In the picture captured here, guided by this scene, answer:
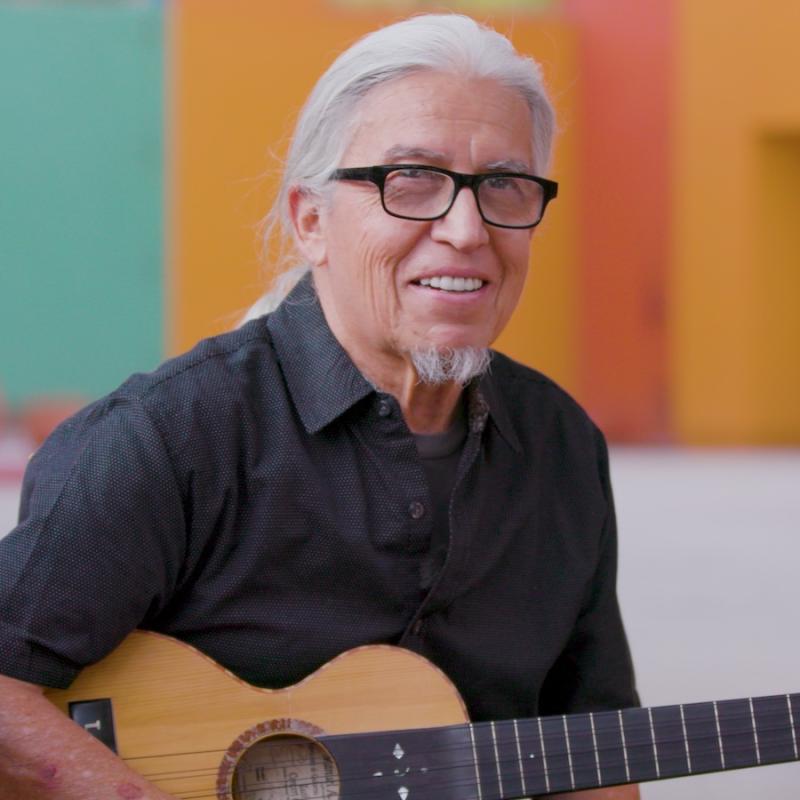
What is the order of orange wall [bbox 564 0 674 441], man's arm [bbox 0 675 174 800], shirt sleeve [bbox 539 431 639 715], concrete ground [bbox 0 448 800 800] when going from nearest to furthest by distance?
man's arm [bbox 0 675 174 800], shirt sleeve [bbox 539 431 639 715], concrete ground [bbox 0 448 800 800], orange wall [bbox 564 0 674 441]

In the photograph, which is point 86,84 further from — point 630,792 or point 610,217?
point 630,792

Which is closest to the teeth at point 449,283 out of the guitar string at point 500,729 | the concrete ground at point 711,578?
the guitar string at point 500,729

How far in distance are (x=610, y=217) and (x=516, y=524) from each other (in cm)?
708

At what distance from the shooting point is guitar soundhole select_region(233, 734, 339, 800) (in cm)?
181

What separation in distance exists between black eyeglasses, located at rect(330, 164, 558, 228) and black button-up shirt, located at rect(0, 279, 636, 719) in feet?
0.75

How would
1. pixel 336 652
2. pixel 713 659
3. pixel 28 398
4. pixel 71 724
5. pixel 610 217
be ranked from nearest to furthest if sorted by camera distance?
pixel 71 724, pixel 336 652, pixel 713 659, pixel 28 398, pixel 610 217

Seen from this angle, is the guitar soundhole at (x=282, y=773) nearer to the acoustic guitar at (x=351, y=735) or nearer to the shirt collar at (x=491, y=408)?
the acoustic guitar at (x=351, y=735)

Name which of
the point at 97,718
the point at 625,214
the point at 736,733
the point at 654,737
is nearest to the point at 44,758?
the point at 97,718

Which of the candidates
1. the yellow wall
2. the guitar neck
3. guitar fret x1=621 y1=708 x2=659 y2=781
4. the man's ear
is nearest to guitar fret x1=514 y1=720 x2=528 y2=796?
the guitar neck

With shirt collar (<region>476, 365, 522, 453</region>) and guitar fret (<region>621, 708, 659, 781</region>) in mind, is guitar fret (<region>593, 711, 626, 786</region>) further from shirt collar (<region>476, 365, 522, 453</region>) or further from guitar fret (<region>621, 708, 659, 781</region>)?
shirt collar (<region>476, 365, 522, 453</region>)

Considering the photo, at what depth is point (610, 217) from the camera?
8.96 m

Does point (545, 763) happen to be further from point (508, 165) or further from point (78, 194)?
point (78, 194)

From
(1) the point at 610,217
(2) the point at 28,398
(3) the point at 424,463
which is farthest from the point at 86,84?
(3) the point at 424,463

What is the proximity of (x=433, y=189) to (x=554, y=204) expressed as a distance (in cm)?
629
